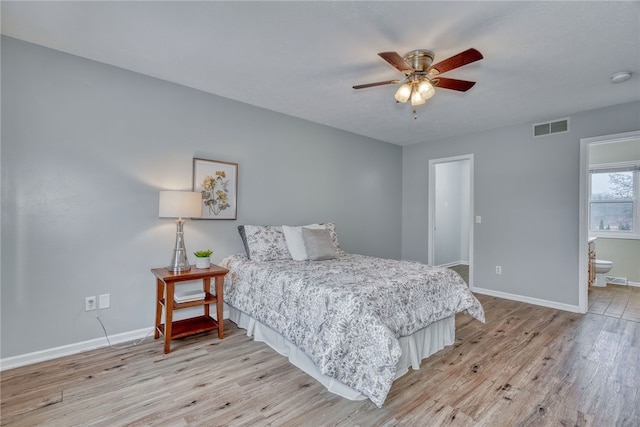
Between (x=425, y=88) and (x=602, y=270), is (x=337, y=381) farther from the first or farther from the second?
(x=602, y=270)

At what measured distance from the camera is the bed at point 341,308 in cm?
185

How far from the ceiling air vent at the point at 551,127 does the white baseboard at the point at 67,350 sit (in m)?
5.19

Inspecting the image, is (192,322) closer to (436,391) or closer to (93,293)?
(93,293)

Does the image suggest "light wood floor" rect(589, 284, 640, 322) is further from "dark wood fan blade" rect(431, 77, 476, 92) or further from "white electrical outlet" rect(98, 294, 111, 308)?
"white electrical outlet" rect(98, 294, 111, 308)

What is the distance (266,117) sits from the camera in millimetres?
3670

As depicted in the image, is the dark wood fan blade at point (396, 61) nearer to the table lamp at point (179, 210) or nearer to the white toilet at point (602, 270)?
the table lamp at point (179, 210)

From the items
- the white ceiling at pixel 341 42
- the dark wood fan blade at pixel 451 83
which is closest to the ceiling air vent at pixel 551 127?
the white ceiling at pixel 341 42

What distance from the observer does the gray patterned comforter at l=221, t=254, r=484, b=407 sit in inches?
71.4

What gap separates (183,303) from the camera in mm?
2609

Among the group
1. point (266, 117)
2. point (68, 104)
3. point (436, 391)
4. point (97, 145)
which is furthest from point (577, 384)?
point (68, 104)

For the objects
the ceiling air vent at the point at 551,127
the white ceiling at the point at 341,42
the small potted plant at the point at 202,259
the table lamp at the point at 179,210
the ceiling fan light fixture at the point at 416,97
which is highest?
the white ceiling at the point at 341,42

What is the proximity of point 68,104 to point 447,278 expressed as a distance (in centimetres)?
355

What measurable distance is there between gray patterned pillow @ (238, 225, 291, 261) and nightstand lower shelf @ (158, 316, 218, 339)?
2.43 feet

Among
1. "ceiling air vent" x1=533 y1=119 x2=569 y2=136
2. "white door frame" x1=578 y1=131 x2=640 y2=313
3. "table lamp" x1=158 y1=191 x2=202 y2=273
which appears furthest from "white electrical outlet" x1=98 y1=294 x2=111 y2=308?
"ceiling air vent" x1=533 y1=119 x2=569 y2=136
